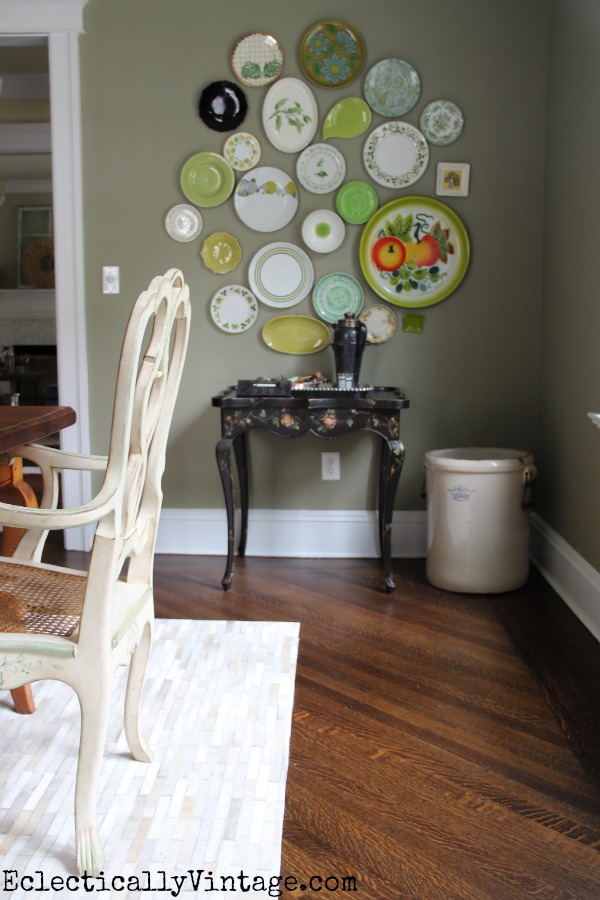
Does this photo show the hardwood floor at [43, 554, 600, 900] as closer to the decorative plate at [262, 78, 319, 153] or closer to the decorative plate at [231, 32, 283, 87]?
the decorative plate at [262, 78, 319, 153]

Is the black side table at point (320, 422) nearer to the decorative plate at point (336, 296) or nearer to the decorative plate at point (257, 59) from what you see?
the decorative plate at point (336, 296)

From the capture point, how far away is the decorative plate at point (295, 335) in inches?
131

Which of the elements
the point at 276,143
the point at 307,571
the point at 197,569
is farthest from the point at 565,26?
the point at 197,569

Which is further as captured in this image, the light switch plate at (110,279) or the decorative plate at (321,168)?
the light switch plate at (110,279)

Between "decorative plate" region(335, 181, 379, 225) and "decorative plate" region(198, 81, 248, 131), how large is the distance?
51 cm

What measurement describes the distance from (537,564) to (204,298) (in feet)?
5.69

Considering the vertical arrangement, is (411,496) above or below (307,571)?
above

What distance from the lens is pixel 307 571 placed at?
319 centimetres

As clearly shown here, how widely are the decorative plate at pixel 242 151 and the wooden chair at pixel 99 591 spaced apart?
187cm

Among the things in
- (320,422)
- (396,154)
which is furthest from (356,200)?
(320,422)

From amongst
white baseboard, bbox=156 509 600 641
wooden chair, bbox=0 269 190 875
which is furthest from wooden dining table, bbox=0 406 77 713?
white baseboard, bbox=156 509 600 641

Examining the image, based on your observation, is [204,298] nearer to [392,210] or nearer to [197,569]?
[392,210]

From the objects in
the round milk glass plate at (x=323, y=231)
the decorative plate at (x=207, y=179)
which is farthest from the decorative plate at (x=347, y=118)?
the decorative plate at (x=207, y=179)

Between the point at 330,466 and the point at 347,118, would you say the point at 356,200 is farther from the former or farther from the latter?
A: the point at 330,466
